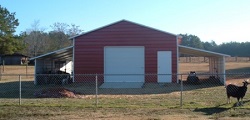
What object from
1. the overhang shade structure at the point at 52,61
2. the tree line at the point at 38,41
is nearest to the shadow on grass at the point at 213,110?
the overhang shade structure at the point at 52,61

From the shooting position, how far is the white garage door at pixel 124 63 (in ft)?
80.9

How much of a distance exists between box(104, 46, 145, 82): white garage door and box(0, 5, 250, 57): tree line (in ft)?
106

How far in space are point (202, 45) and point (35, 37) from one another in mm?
68385

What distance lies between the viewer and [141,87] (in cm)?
2205

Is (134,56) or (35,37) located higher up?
(35,37)

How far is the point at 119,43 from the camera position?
24.8 m

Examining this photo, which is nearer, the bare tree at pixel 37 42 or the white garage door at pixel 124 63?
the white garage door at pixel 124 63

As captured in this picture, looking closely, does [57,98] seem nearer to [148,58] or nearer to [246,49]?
[148,58]

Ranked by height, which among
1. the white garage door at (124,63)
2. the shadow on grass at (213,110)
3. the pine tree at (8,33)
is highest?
the pine tree at (8,33)

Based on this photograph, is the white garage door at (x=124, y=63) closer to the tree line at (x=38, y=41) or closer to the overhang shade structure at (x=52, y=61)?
the overhang shade structure at (x=52, y=61)

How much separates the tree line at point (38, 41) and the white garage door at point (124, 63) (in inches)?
1267

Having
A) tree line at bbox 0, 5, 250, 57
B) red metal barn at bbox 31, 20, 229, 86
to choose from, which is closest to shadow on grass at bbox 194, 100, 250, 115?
red metal barn at bbox 31, 20, 229, 86

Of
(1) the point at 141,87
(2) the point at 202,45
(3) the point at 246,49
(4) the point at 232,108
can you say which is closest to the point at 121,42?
(1) the point at 141,87

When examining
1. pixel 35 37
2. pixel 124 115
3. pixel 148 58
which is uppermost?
pixel 35 37
